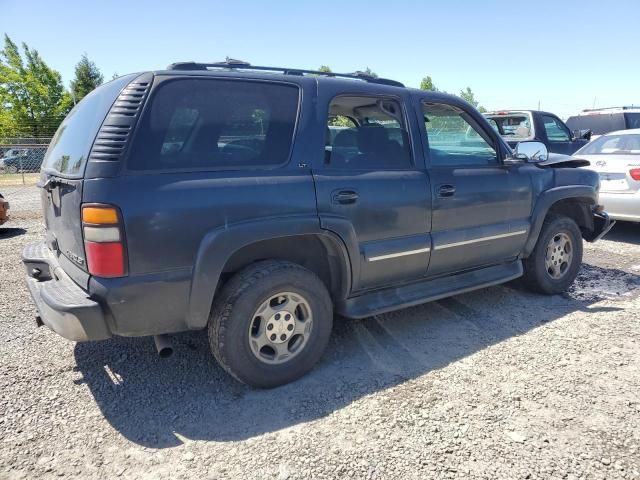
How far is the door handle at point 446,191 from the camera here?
11.7ft

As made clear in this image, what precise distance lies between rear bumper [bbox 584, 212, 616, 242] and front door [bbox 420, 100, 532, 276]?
1330mm

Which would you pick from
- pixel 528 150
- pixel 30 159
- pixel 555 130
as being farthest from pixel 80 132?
pixel 30 159

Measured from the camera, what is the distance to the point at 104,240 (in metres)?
2.38

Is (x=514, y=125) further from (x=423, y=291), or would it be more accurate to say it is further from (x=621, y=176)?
(x=423, y=291)

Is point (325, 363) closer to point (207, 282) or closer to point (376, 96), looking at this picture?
point (207, 282)

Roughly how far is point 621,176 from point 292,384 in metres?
6.06

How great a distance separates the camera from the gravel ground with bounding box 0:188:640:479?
7.56 ft

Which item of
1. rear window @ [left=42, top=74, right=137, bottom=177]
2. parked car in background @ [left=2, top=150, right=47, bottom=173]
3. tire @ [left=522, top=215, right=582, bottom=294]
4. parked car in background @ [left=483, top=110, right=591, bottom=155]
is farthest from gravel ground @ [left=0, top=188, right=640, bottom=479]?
parked car in background @ [left=2, top=150, right=47, bottom=173]

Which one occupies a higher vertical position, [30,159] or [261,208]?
[30,159]

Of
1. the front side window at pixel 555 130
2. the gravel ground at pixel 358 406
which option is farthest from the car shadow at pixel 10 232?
the front side window at pixel 555 130

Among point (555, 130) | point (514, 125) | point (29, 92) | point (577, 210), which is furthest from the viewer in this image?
point (29, 92)

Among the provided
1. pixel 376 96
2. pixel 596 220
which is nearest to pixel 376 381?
pixel 376 96

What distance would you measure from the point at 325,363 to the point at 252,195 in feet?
4.42

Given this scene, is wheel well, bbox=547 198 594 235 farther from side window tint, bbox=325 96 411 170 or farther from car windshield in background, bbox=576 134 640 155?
car windshield in background, bbox=576 134 640 155
